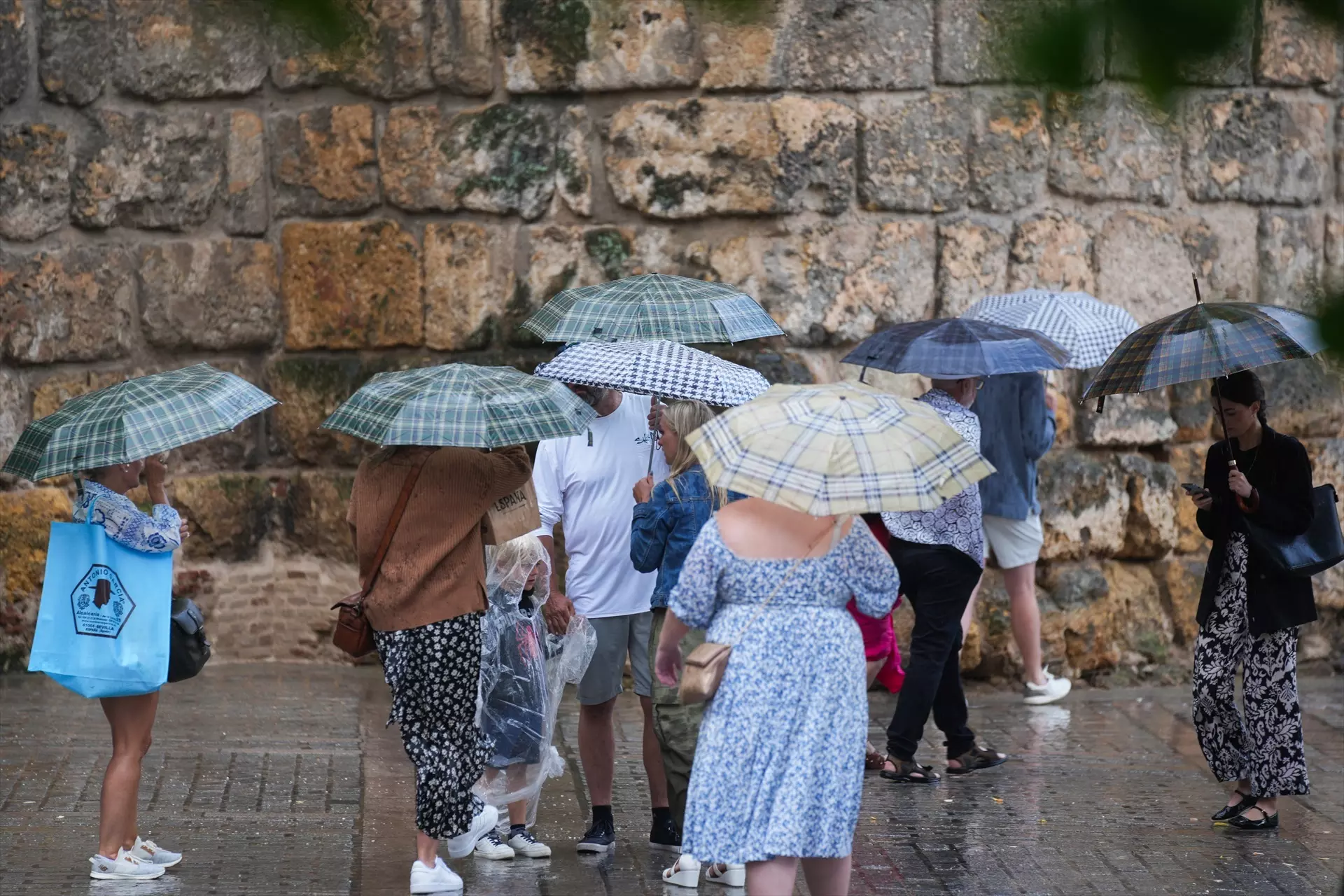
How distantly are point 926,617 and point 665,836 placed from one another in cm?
150

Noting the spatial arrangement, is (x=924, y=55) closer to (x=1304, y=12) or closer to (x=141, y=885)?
(x=141, y=885)

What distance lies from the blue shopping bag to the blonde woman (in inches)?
59.0

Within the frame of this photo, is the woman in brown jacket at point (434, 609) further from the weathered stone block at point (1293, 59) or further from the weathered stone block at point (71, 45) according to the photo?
the weathered stone block at point (1293, 59)

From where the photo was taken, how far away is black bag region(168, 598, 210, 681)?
214 inches

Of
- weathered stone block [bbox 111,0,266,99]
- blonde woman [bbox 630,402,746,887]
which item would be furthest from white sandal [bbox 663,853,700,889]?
weathered stone block [bbox 111,0,266,99]

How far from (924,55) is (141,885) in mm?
5197

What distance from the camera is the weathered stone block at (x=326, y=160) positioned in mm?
8141

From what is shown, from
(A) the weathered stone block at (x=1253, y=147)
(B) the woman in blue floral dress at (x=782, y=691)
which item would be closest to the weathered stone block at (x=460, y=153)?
(A) the weathered stone block at (x=1253, y=147)

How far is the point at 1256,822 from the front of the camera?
6.13 meters

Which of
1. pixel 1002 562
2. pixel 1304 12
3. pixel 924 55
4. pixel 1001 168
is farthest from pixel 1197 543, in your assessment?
pixel 1304 12

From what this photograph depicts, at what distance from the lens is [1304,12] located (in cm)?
260

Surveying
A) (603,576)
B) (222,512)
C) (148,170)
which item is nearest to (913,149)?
(603,576)

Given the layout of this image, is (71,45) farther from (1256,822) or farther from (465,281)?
(1256,822)

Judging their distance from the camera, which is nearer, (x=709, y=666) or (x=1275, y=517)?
(x=709, y=666)
